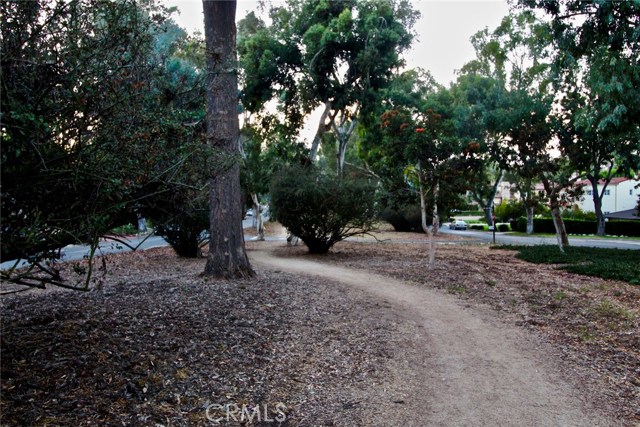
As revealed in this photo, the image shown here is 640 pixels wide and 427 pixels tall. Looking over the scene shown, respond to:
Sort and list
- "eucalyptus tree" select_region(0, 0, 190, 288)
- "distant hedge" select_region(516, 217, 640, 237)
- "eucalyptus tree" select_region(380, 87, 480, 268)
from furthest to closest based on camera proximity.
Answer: "distant hedge" select_region(516, 217, 640, 237) < "eucalyptus tree" select_region(380, 87, 480, 268) < "eucalyptus tree" select_region(0, 0, 190, 288)

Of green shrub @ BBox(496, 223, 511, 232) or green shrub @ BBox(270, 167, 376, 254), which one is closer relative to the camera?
green shrub @ BBox(270, 167, 376, 254)

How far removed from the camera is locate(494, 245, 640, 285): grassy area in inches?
417

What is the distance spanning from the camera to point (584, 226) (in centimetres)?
3488

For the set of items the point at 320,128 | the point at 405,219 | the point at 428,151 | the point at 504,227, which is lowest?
the point at 504,227

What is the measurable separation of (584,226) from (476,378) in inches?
1382

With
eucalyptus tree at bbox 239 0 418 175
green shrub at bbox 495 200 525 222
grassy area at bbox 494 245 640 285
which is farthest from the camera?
green shrub at bbox 495 200 525 222

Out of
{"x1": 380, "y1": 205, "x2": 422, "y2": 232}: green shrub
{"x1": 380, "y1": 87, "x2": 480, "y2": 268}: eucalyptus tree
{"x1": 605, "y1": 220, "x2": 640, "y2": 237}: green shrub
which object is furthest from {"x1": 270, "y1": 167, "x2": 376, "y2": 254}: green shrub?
{"x1": 605, "y1": 220, "x2": 640, "y2": 237}: green shrub

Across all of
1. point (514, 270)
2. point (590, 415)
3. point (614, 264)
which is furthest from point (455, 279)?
point (590, 415)

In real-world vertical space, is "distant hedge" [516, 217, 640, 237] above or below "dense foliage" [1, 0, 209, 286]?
below

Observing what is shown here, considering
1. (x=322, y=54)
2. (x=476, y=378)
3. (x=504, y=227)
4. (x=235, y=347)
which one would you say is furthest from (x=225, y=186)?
(x=504, y=227)

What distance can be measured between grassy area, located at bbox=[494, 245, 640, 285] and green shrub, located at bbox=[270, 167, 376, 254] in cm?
507

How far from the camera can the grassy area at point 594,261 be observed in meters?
10.6

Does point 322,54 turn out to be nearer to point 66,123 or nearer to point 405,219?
point 66,123

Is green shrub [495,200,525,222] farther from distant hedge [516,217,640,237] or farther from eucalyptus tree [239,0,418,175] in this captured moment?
eucalyptus tree [239,0,418,175]
